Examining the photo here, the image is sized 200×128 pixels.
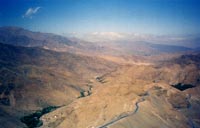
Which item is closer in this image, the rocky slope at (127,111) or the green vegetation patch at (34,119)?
the rocky slope at (127,111)

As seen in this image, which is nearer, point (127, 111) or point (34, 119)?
point (127, 111)

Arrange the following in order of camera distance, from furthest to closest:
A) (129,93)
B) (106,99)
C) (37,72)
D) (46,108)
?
(37,72)
(46,108)
(129,93)
(106,99)

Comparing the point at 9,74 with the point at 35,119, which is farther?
the point at 9,74

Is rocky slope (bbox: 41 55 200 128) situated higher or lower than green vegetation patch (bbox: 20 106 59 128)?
higher

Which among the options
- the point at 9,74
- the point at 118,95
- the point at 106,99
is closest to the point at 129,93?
the point at 118,95

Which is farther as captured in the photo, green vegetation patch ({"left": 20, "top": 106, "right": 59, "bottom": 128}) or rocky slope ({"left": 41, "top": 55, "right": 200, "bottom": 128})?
green vegetation patch ({"left": 20, "top": 106, "right": 59, "bottom": 128})

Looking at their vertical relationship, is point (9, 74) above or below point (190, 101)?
above

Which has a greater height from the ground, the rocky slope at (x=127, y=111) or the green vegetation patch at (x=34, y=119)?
the rocky slope at (x=127, y=111)

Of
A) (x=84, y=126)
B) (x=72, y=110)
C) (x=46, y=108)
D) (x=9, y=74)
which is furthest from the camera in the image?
(x=9, y=74)

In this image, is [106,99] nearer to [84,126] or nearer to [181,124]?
[84,126]

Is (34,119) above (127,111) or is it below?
below
